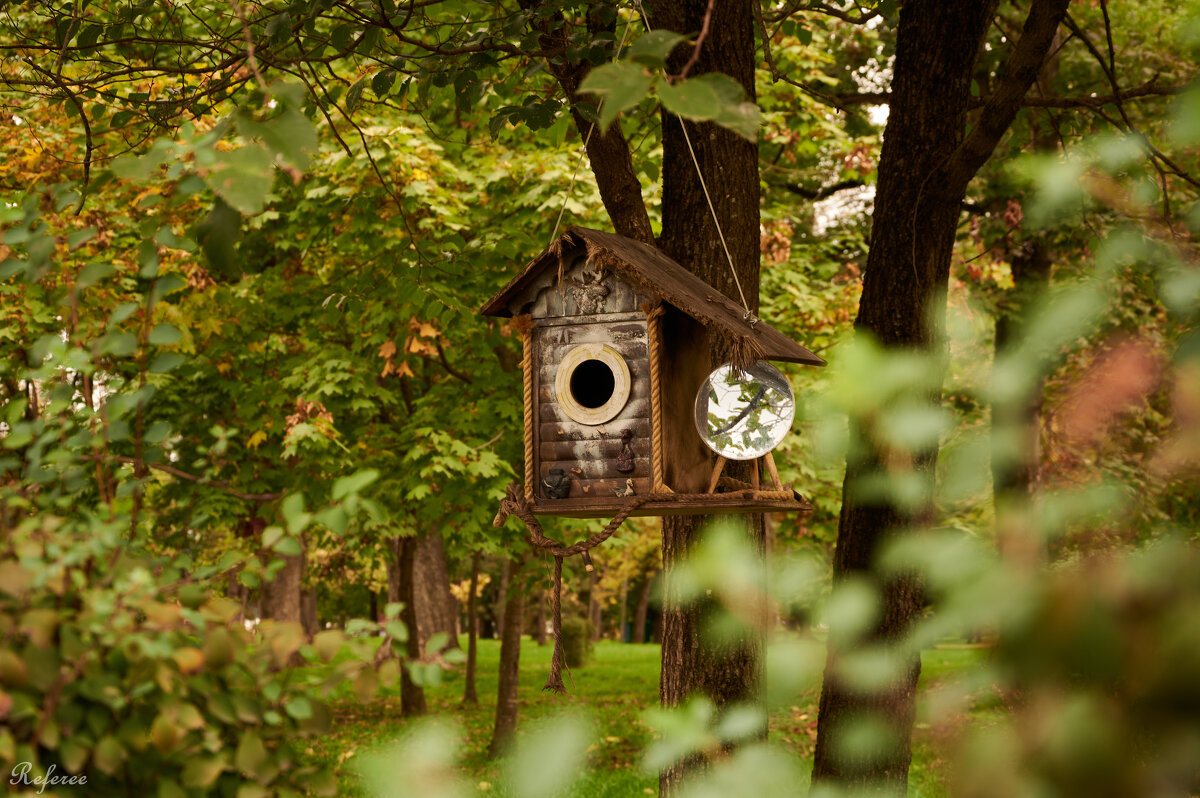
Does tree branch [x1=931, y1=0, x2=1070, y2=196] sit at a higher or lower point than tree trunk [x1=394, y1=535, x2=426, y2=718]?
higher

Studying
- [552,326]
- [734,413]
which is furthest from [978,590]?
[552,326]

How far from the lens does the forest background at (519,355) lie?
1.04 meters

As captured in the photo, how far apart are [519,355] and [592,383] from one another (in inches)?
205

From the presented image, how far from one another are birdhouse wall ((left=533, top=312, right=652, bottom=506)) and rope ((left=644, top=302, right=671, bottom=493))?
0.05m

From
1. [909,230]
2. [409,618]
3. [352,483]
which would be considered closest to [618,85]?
[352,483]

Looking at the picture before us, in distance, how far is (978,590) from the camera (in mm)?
889

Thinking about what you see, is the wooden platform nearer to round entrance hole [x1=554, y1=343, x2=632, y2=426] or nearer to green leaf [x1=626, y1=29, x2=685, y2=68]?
round entrance hole [x1=554, y1=343, x2=632, y2=426]

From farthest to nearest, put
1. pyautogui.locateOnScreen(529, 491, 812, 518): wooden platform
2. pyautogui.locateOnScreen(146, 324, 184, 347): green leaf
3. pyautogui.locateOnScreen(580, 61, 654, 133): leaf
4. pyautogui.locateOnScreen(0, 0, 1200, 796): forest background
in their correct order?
pyautogui.locateOnScreen(529, 491, 812, 518): wooden platform
pyautogui.locateOnScreen(146, 324, 184, 347): green leaf
pyautogui.locateOnScreen(580, 61, 654, 133): leaf
pyautogui.locateOnScreen(0, 0, 1200, 796): forest background

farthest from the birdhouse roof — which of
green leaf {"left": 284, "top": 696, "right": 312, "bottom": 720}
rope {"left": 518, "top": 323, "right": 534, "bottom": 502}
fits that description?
green leaf {"left": 284, "top": 696, "right": 312, "bottom": 720}

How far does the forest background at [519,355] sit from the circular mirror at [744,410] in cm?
21

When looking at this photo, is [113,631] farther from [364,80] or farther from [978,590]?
[364,80]

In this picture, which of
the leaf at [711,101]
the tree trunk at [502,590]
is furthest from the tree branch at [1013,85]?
the tree trunk at [502,590]

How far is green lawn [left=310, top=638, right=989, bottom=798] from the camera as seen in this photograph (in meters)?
8.91

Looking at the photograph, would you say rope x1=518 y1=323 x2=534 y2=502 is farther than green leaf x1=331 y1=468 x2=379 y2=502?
Yes
